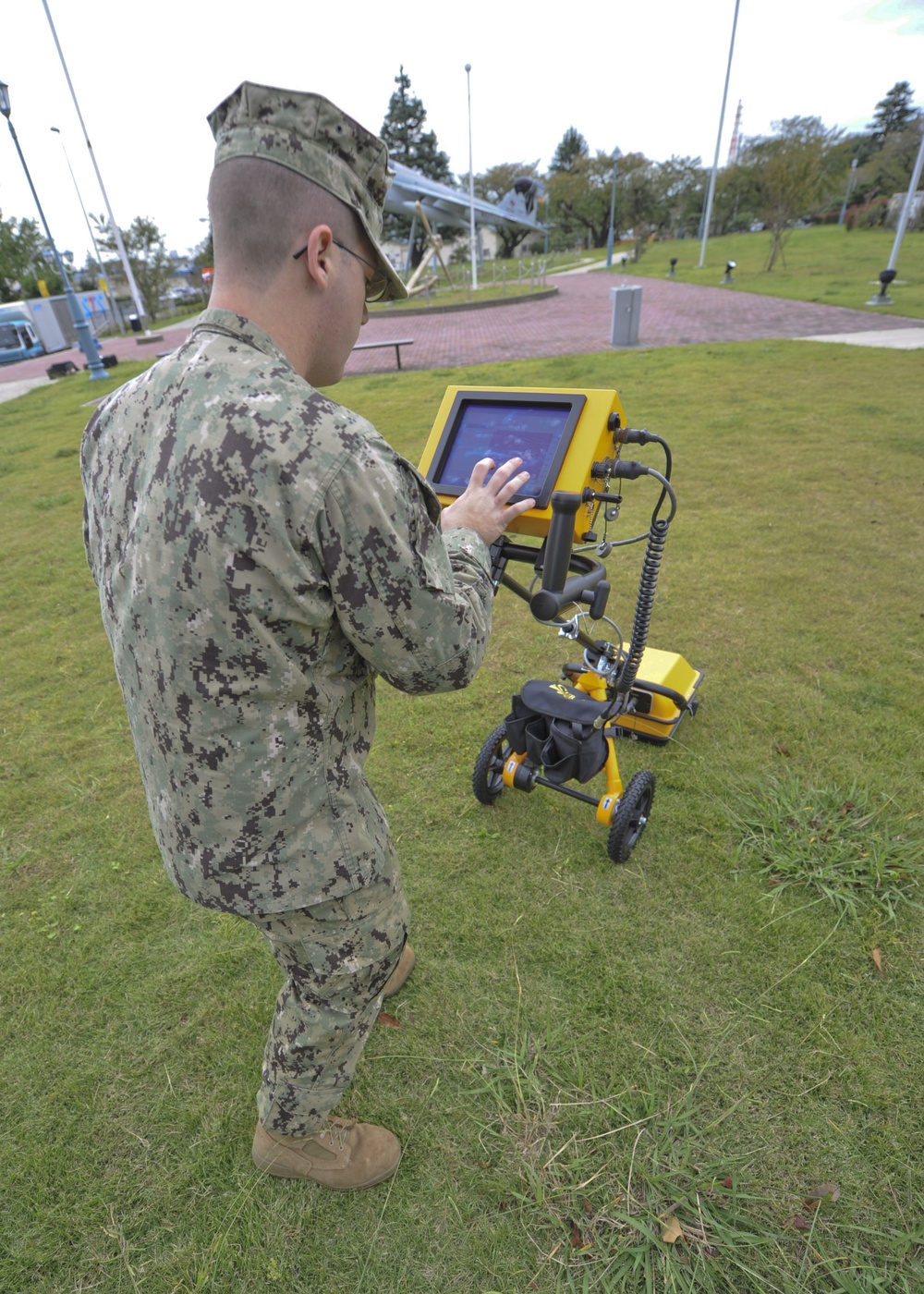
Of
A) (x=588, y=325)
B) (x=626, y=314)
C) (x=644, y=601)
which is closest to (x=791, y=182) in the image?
(x=588, y=325)

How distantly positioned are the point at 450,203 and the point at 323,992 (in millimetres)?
30974

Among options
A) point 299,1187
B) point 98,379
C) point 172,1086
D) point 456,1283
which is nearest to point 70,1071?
point 172,1086

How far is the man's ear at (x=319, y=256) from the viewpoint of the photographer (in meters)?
1.07

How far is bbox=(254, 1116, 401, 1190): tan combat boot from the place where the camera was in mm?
1761

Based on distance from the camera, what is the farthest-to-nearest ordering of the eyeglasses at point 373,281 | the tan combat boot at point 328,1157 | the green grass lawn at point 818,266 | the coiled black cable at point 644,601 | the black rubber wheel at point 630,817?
the green grass lawn at point 818,266, the black rubber wheel at point 630,817, the coiled black cable at point 644,601, the tan combat boot at point 328,1157, the eyeglasses at point 373,281

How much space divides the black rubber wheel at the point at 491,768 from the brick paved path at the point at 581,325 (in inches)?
420

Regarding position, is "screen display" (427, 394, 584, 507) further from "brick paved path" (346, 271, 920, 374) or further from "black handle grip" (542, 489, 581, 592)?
"brick paved path" (346, 271, 920, 374)

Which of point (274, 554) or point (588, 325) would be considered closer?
point (274, 554)

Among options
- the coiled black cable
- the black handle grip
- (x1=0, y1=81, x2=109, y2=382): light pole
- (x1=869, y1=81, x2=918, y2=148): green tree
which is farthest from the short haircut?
(x1=869, y1=81, x2=918, y2=148): green tree

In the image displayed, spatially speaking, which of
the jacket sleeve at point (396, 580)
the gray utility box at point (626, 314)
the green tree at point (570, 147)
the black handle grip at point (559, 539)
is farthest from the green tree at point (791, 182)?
the green tree at point (570, 147)

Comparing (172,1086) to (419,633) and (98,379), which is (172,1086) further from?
(98,379)

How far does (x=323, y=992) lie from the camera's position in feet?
4.82

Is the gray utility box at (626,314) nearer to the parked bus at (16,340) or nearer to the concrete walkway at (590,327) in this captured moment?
the concrete walkway at (590,327)

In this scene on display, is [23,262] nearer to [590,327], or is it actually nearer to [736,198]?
[590,327]
